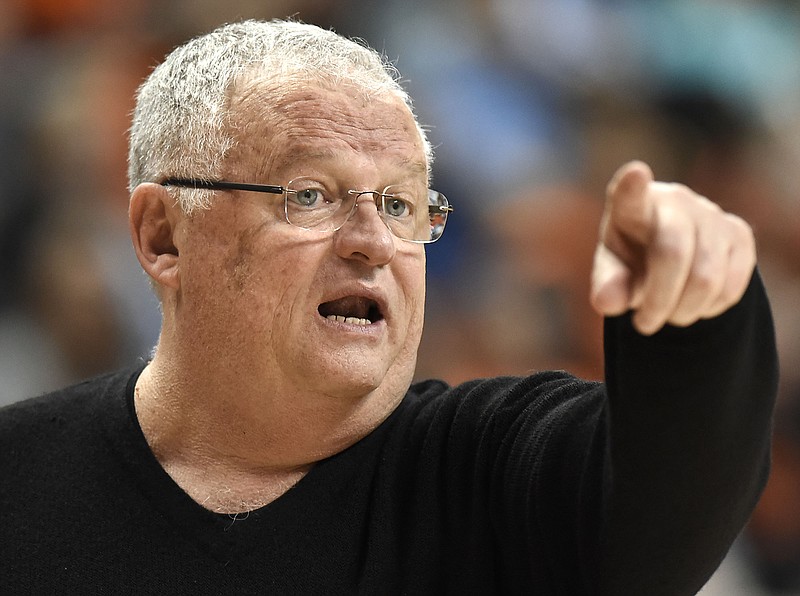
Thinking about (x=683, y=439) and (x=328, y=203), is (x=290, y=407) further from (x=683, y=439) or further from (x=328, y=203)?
(x=683, y=439)

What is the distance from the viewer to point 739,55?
469 cm

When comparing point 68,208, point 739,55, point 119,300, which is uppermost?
point 739,55

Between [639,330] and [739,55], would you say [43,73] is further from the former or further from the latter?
[639,330]

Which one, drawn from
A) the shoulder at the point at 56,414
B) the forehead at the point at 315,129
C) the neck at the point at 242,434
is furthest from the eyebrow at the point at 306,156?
the shoulder at the point at 56,414

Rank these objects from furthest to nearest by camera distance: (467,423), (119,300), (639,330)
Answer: (119,300), (467,423), (639,330)

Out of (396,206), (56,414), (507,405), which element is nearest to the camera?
(507,405)

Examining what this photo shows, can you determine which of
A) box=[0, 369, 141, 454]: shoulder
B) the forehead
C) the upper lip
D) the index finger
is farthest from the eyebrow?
the index finger

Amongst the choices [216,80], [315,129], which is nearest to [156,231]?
[216,80]

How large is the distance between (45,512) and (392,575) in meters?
0.75

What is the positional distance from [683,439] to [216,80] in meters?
1.24

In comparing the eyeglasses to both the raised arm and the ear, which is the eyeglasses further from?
the raised arm

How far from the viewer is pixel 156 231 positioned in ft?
7.50

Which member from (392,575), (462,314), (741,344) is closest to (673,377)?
(741,344)

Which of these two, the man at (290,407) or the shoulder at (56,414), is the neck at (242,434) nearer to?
the man at (290,407)
